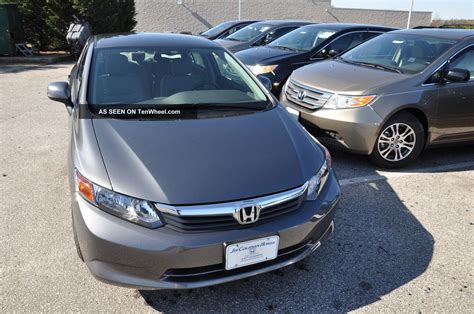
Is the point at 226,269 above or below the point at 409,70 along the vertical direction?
below

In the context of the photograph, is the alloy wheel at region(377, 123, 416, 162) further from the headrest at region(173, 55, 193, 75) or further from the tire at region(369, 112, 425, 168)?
the headrest at region(173, 55, 193, 75)

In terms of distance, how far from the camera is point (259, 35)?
32.4ft

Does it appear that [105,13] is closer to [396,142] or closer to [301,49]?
[301,49]

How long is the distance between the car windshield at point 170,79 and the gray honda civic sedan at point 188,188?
0.02 m

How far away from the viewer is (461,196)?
388 cm

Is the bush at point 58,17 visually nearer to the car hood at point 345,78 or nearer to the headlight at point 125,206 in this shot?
the car hood at point 345,78

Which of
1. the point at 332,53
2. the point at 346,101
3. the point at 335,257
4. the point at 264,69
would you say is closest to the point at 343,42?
the point at 332,53

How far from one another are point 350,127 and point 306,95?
73 centimetres

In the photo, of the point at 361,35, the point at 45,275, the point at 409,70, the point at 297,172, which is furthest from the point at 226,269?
the point at 361,35

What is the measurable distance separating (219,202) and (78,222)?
0.79 metres

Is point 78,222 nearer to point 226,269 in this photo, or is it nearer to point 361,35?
point 226,269

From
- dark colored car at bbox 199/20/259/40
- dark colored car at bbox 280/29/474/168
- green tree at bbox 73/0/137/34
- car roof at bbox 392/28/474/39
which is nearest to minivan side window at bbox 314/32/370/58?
car roof at bbox 392/28/474/39

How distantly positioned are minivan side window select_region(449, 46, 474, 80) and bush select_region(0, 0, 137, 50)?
12.7 metres

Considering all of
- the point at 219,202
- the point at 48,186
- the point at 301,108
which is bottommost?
the point at 48,186
